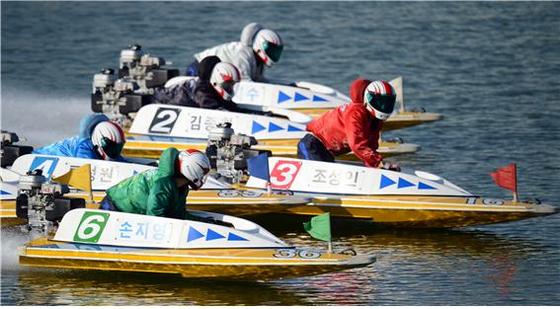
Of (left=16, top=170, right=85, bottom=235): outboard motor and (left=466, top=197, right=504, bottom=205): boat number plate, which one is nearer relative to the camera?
(left=16, top=170, right=85, bottom=235): outboard motor

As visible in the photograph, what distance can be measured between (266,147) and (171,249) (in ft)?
22.3

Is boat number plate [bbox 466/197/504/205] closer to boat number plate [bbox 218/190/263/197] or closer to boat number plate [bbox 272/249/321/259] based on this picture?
boat number plate [bbox 218/190/263/197]

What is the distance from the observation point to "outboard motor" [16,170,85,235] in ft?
67.8

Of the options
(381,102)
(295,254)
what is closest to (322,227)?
(295,254)

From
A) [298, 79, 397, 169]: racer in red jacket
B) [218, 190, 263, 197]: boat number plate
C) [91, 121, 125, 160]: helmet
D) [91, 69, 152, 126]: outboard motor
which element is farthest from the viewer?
[91, 69, 152, 126]: outboard motor

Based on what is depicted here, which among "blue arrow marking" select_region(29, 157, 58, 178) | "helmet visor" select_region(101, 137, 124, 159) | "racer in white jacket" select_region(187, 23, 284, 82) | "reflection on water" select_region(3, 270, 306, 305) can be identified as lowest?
"reflection on water" select_region(3, 270, 306, 305)

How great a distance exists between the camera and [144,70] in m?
29.3

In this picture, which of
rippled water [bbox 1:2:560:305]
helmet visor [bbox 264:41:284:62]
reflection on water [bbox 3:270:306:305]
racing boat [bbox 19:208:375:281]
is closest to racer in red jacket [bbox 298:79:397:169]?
rippled water [bbox 1:2:560:305]

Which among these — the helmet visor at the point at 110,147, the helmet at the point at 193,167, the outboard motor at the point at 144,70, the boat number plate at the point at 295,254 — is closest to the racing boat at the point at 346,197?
the helmet visor at the point at 110,147

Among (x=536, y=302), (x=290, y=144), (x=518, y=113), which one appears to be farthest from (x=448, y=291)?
(x=518, y=113)

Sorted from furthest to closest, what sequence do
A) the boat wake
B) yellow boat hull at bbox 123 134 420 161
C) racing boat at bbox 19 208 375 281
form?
1. the boat wake
2. yellow boat hull at bbox 123 134 420 161
3. racing boat at bbox 19 208 375 281

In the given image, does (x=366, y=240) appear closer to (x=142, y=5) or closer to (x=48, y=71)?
(x=48, y=71)

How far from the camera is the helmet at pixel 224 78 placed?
2612 cm

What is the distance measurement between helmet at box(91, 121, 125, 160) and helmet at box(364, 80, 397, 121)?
10.8ft
